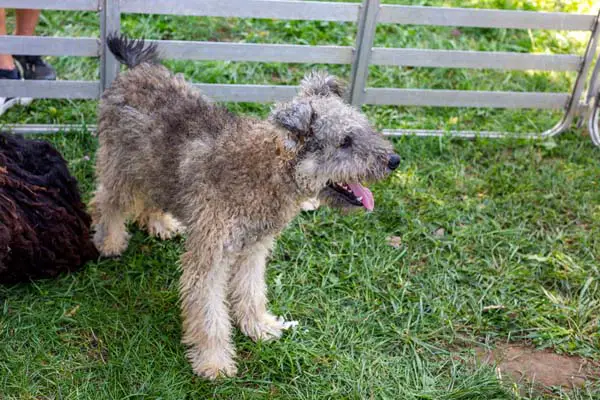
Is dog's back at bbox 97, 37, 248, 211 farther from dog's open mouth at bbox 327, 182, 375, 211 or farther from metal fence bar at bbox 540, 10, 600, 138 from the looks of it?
metal fence bar at bbox 540, 10, 600, 138

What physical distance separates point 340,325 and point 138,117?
1713 millimetres

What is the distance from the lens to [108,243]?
474 centimetres

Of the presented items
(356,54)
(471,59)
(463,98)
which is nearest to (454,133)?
(463,98)

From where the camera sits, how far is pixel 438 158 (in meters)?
6.14

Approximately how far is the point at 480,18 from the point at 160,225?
317 cm

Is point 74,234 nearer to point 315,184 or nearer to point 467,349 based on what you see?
point 315,184

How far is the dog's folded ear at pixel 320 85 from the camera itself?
12.8 feet

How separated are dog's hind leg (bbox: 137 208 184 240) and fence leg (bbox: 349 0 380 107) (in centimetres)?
194

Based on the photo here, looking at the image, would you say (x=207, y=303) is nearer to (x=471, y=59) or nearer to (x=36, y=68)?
(x=36, y=68)

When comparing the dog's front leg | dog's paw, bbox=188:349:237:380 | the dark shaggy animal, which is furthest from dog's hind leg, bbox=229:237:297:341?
the dark shaggy animal

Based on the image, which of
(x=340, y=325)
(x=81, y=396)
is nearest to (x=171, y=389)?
(x=81, y=396)

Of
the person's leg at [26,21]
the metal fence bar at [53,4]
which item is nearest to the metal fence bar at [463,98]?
the metal fence bar at [53,4]

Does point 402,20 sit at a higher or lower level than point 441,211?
higher

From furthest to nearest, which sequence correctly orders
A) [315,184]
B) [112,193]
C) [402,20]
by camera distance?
[402,20]
[112,193]
[315,184]
